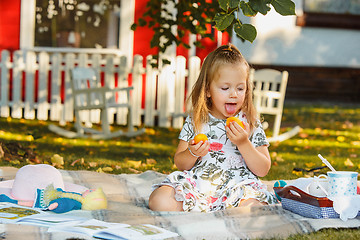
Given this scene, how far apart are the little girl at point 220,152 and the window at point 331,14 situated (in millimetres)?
10969

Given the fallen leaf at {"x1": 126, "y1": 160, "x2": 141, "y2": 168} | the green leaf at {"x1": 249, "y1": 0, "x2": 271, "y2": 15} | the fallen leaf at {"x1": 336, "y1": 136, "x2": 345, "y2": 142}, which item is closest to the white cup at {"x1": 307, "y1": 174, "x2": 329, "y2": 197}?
the green leaf at {"x1": 249, "y1": 0, "x2": 271, "y2": 15}

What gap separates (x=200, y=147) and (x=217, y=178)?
1.26ft

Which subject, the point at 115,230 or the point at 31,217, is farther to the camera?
the point at 31,217

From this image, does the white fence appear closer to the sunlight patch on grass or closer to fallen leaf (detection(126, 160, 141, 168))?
the sunlight patch on grass

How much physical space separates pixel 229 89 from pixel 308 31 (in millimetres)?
11365

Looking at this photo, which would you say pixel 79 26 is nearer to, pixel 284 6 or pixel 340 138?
pixel 340 138

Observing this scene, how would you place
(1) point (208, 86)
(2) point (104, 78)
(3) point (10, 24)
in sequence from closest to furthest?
(1) point (208, 86) → (2) point (104, 78) → (3) point (10, 24)

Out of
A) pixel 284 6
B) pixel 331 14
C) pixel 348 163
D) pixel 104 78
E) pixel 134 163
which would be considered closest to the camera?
pixel 284 6

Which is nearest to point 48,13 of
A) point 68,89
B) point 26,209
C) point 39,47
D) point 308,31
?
point 39,47

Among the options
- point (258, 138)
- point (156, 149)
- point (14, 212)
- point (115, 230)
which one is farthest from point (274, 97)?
point (115, 230)

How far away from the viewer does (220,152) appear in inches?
165

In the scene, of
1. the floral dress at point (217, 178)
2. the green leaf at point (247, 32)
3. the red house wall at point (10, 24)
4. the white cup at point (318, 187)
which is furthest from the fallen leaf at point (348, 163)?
the red house wall at point (10, 24)

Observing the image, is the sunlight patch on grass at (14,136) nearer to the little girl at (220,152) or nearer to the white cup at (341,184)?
the little girl at (220,152)

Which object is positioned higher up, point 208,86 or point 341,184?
point 208,86
